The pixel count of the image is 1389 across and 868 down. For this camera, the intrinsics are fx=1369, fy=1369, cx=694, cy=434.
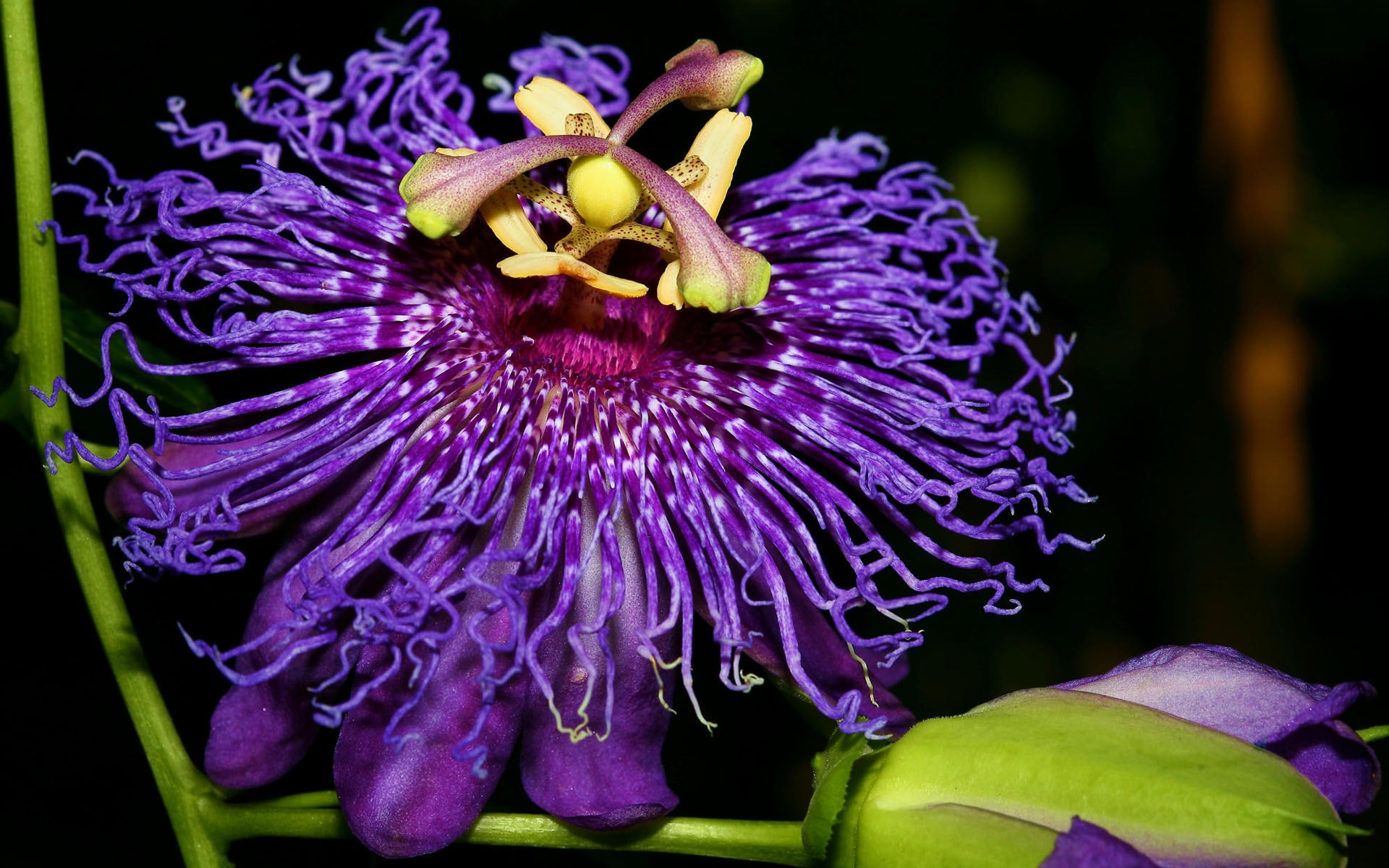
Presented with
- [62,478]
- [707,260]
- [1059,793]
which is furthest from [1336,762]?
[62,478]

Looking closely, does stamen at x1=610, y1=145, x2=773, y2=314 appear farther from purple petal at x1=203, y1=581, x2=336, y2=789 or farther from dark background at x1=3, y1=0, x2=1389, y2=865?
dark background at x1=3, y1=0, x2=1389, y2=865

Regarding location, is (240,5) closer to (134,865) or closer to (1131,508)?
(134,865)

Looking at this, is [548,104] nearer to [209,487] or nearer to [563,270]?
[563,270]

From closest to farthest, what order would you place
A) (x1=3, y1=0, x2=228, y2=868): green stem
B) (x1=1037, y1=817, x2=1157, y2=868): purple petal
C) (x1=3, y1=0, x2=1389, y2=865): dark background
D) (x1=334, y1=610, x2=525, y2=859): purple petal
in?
(x1=1037, y1=817, x2=1157, y2=868): purple petal < (x1=334, y1=610, x2=525, y2=859): purple petal < (x1=3, y1=0, x2=228, y2=868): green stem < (x1=3, y1=0, x2=1389, y2=865): dark background

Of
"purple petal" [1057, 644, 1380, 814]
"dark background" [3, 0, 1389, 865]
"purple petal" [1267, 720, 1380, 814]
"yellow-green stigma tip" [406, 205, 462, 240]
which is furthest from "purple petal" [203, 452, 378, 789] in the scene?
"dark background" [3, 0, 1389, 865]

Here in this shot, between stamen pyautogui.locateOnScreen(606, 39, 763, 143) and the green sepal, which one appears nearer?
the green sepal
